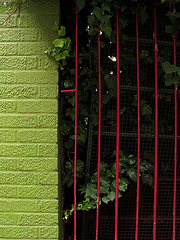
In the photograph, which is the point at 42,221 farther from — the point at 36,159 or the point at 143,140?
the point at 143,140

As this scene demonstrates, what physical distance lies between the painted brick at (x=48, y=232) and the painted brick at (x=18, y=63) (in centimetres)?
117

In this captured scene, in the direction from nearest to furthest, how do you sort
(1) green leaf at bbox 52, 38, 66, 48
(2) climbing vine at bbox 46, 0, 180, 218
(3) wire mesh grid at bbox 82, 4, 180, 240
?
(1) green leaf at bbox 52, 38, 66, 48
(2) climbing vine at bbox 46, 0, 180, 218
(3) wire mesh grid at bbox 82, 4, 180, 240

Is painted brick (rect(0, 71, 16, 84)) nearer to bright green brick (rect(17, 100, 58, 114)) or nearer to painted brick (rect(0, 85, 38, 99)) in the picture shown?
painted brick (rect(0, 85, 38, 99))

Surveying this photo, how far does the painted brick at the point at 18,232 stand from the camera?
4.66ft

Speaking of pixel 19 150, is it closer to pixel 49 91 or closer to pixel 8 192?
pixel 8 192

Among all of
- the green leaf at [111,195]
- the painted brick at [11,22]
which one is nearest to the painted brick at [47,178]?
the green leaf at [111,195]

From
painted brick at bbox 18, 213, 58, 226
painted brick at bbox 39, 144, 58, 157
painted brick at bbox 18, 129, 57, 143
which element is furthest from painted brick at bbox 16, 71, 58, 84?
painted brick at bbox 18, 213, 58, 226

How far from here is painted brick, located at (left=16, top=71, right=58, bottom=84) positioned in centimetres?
141

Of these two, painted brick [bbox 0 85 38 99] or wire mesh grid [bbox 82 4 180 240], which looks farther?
wire mesh grid [bbox 82 4 180 240]

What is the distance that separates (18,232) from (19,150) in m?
0.59

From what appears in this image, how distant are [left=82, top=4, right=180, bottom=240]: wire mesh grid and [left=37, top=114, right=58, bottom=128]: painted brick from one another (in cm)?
41

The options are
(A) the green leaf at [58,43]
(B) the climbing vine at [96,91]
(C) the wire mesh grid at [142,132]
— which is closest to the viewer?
(A) the green leaf at [58,43]

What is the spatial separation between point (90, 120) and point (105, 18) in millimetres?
794

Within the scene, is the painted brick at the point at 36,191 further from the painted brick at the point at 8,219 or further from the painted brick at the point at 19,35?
the painted brick at the point at 19,35
